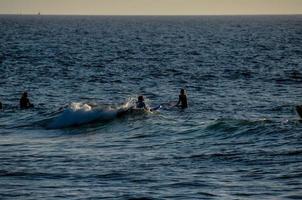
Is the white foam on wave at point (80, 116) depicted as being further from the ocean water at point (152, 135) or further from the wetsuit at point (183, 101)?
the wetsuit at point (183, 101)

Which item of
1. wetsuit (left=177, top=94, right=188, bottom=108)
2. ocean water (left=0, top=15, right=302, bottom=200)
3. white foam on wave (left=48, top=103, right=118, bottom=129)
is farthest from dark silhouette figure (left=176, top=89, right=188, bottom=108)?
white foam on wave (left=48, top=103, right=118, bottom=129)

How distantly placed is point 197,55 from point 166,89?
104 feet

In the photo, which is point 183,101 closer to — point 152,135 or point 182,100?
point 182,100

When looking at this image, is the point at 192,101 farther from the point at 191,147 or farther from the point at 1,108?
the point at 191,147

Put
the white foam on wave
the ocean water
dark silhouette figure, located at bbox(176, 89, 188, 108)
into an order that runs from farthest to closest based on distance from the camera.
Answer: dark silhouette figure, located at bbox(176, 89, 188, 108)
the white foam on wave
the ocean water

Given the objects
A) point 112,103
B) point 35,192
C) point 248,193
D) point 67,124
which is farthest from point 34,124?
point 248,193

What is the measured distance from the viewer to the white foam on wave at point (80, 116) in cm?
3291

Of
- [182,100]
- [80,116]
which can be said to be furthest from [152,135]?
[182,100]

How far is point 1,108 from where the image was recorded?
36.6 m

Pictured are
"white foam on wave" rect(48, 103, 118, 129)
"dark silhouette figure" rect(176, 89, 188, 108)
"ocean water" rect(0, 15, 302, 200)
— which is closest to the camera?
"ocean water" rect(0, 15, 302, 200)

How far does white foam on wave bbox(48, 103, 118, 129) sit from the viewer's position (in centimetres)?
3291

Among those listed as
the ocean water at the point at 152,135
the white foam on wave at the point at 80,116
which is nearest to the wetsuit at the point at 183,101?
the ocean water at the point at 152,135

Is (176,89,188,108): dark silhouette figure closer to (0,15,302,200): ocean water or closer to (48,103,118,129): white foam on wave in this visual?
(0,15,302,200): ocean water

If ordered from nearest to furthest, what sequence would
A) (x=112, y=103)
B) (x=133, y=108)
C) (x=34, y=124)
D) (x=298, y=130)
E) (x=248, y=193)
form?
1. (x=248, y=193)
2. (x=298, y=130)
3. (x=34, y=124)
4. (x=133, y=108)
5. (x=112, y=103)
